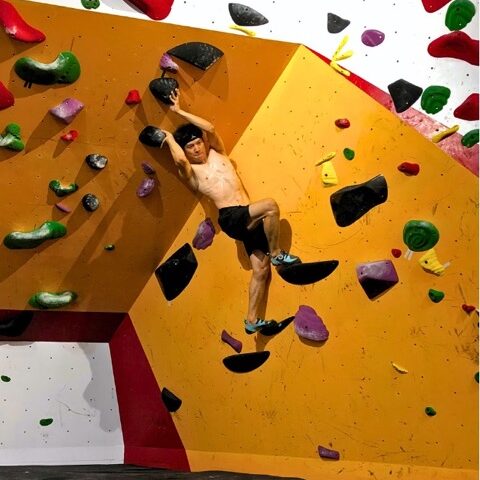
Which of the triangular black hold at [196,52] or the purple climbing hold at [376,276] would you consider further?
the triangular black hold at [196,52]

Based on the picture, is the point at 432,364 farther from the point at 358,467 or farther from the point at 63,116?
the point at 63,116

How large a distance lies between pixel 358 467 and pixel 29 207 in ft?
4.63

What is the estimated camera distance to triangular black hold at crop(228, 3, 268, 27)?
90.1 inches

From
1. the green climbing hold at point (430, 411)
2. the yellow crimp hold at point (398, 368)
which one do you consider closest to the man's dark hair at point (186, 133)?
the yellow crimp hold at point (398, 368)

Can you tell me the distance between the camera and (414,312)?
2184 millimetres

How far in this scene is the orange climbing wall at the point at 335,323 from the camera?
2.13 m

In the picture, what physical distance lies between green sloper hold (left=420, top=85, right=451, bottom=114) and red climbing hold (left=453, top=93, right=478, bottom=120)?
0.05 meters

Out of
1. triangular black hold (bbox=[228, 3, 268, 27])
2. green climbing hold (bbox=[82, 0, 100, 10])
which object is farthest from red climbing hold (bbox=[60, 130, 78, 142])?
triangular black hold (bbox=[228, 3, 268, 27])

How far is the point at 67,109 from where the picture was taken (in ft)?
7.74

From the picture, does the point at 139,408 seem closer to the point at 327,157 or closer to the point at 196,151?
the point at 196,151

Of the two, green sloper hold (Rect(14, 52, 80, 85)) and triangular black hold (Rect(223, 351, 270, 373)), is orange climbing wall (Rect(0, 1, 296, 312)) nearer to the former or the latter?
green sloper hold (Rect(14, 52, 80, 85))

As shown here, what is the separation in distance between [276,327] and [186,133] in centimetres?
72

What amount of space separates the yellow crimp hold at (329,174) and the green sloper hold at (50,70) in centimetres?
85

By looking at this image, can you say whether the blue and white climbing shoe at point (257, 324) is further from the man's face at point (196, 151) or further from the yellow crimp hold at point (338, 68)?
the yellow crimp hold at point (338, 68)
